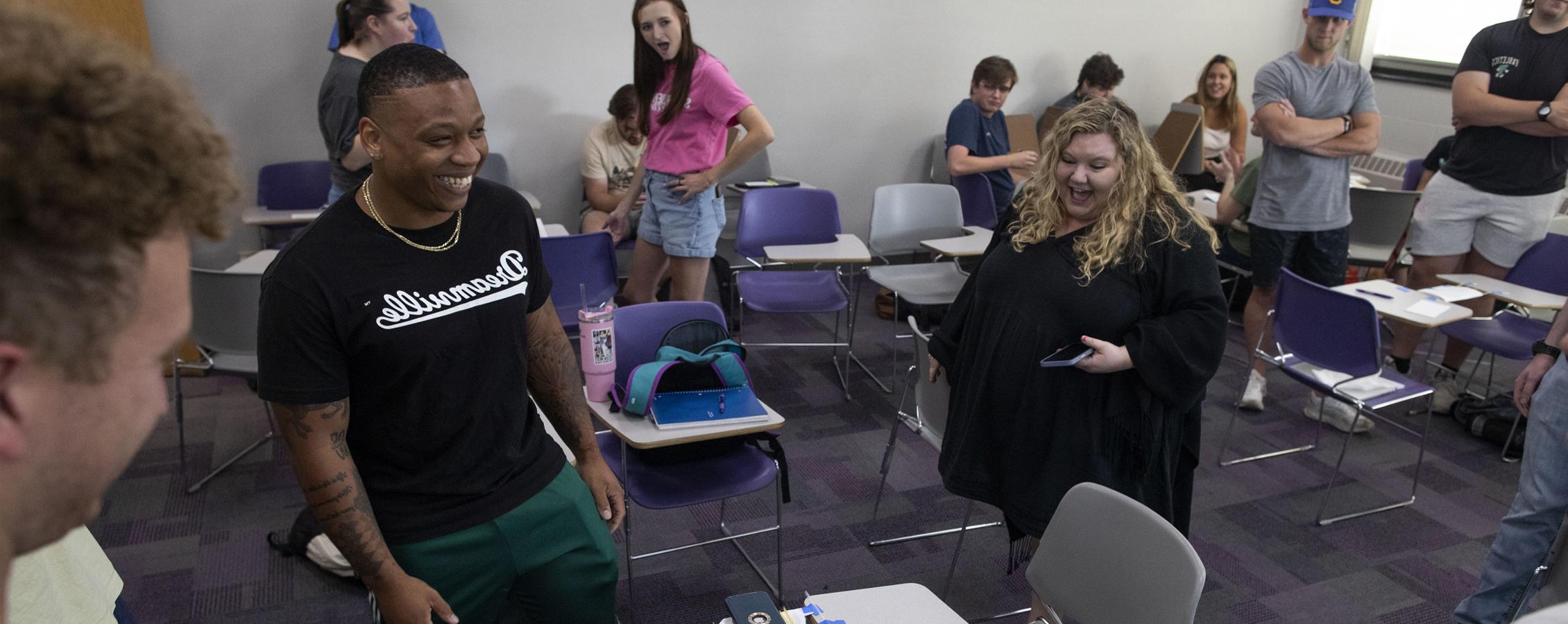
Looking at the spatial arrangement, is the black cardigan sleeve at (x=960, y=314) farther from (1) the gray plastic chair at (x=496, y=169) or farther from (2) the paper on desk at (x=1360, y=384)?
(1) the gray plastic chair at (x=496, y=169)

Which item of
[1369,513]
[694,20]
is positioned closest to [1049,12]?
[694,20]

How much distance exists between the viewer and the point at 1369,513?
130 inches

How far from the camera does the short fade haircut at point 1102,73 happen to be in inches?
220

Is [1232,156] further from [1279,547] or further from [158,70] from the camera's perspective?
[158,70]

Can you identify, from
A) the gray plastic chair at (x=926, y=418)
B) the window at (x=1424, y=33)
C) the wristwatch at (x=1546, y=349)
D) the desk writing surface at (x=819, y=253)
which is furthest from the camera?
the window at (x=1424, y=33)

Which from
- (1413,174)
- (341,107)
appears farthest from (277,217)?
(1413,174)

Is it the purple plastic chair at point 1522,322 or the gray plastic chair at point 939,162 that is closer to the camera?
the purple plastic chair at point 1522,322

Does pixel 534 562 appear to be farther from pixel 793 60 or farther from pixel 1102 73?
pixel 1102 73

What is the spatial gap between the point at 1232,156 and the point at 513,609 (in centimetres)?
521

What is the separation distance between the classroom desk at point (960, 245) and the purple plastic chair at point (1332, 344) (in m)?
1.17

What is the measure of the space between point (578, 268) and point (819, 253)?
103 centimetres

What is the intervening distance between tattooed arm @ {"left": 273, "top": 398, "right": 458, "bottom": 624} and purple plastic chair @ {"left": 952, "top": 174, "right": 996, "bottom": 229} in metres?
3.87

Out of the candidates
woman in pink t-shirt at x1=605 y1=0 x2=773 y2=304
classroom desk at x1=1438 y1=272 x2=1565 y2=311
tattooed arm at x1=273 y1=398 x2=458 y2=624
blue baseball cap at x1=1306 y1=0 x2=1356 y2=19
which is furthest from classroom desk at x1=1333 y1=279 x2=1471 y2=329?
tattooed arm at x1=273 y1=398 x2=458 y2=624

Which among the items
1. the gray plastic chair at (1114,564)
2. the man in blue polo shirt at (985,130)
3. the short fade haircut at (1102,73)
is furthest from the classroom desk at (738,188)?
the gray plastic chair at (1114,564)
